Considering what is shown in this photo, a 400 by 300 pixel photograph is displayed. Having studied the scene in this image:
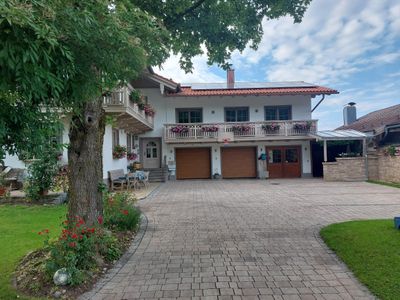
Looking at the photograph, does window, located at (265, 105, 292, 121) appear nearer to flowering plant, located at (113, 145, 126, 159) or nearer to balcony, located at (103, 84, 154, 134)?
balcony, located at (103, 84, 154, 134)

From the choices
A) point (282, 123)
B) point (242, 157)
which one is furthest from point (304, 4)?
point (242, 157)

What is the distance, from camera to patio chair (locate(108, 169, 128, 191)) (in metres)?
13.8

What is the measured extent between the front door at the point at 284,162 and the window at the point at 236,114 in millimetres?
2798

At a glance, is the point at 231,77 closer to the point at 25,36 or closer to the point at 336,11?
the point at 336,11

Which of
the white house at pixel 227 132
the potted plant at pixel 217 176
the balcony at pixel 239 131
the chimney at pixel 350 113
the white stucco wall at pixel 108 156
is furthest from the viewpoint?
the chimney at pixel 350 113

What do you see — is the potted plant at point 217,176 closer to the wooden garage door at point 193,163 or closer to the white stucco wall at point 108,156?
the wooden garage door at point 193,163

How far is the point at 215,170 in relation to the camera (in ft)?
67.8

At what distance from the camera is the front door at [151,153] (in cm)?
2062

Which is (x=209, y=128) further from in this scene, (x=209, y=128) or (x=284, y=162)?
(x=284, y=162)

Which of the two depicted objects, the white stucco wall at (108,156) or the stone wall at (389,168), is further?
the stone wall at (389,168)

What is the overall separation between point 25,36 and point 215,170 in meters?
19.0

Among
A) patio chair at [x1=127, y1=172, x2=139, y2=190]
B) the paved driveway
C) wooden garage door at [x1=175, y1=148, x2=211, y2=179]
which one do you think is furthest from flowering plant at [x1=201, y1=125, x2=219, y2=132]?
the paved driveway

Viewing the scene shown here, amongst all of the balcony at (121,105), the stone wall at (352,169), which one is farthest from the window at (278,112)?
the balcony at (121,105)

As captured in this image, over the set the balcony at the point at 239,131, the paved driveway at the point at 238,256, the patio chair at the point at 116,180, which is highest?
the balcony at the point at 239,131
